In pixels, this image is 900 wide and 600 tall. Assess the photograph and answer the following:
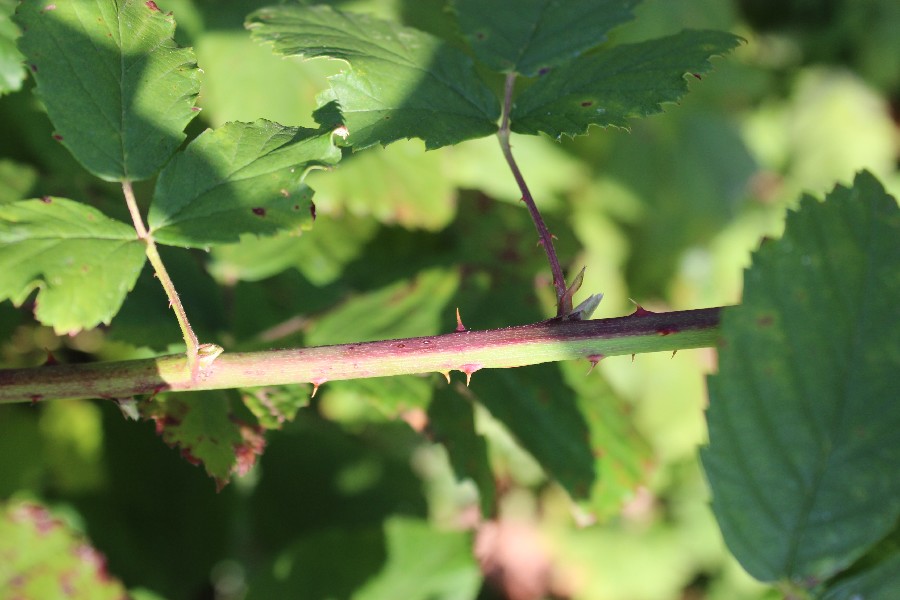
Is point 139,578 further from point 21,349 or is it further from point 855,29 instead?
point 855,29

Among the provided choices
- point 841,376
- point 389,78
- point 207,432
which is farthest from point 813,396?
point 207,432

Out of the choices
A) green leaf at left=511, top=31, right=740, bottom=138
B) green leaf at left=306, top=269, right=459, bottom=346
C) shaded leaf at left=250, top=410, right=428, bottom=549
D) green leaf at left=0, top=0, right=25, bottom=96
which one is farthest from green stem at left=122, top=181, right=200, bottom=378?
shaded leaf at left=250, top=410, right=428, bottom=549

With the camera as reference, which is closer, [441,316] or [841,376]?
[841,376]

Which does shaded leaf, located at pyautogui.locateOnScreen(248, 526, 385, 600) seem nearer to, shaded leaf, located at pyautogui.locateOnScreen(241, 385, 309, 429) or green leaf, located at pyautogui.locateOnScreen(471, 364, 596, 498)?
green leaf, located at pyautogui.locateOnScreen(471, 364, 596, 498)

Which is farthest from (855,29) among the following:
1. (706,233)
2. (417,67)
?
(417,67)

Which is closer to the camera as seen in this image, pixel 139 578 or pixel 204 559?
pixel 139 578

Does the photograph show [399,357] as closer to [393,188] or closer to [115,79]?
[115,79]

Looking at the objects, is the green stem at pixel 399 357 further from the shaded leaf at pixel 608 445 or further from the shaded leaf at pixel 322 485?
the shaded leaf at pixel 322 485
